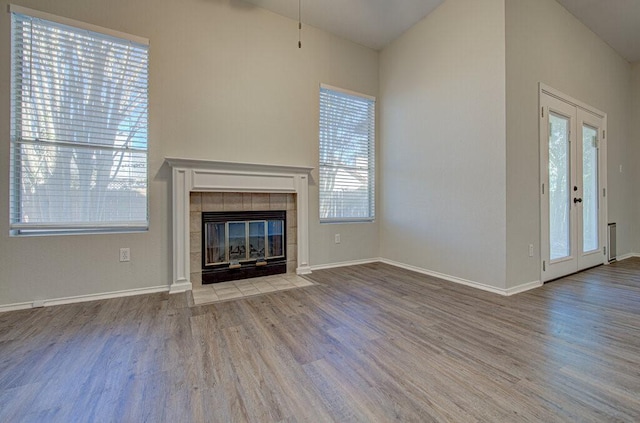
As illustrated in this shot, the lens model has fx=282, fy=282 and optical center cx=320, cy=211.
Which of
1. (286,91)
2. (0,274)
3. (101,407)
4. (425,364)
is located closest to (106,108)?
(0,274)

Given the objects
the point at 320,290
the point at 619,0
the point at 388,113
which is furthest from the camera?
the point at 388,113

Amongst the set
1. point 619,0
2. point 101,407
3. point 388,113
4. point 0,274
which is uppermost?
point 619,0

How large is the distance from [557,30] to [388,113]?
213 centimetres

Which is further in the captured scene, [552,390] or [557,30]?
[557,30]

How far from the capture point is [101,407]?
50.6 inches

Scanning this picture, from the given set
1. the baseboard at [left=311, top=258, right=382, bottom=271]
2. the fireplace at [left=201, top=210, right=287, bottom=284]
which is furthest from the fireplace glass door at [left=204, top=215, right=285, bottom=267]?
the baseboard at [left=311, top=258, right=382, bottom=271]

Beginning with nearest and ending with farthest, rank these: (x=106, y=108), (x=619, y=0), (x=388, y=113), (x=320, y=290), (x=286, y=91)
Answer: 1. (x=106, y=108)
2. (x=320, y=290)
3. (x=619, y=0)
4. (x=286, y=91)
5. (x=388, y=113)

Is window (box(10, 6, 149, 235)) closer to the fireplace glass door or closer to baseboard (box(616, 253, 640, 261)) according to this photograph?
the fireplace glass door

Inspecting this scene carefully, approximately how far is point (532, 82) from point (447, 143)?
3.31ft

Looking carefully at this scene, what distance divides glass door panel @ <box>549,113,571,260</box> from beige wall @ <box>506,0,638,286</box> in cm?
37

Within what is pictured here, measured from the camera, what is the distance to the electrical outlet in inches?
111

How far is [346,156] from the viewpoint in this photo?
13.8ft

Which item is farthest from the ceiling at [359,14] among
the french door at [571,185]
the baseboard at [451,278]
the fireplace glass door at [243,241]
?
the baseboard at [451,278]

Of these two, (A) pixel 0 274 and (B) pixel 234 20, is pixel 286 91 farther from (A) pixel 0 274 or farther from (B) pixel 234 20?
(A) pixel 0 274
